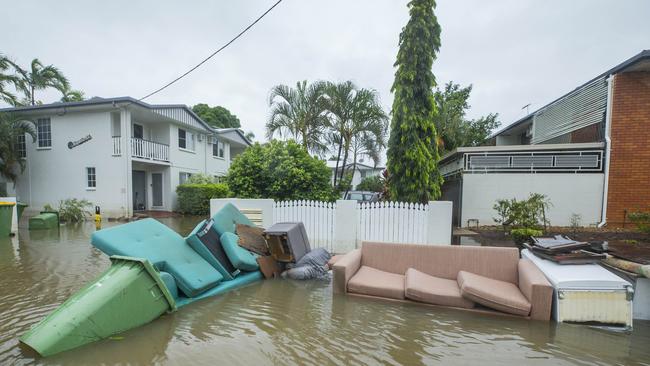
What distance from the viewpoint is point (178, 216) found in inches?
575

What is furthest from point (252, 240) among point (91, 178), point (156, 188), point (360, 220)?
point (156, 188)

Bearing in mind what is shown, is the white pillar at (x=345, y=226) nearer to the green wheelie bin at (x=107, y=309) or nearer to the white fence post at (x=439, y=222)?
the white fence post at (x=439, y=222)

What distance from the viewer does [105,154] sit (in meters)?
13.5

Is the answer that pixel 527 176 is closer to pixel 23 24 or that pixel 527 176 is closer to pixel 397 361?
pixel 397 361

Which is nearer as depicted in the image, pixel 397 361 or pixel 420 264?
pixel 397 361

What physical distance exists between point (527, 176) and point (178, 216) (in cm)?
1469

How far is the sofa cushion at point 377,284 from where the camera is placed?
3.95 m

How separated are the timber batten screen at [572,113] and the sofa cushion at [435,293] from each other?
8.90 metres

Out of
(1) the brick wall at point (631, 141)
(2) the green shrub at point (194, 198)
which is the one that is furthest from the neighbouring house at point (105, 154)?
(1) the brick wall at point (631, 141)

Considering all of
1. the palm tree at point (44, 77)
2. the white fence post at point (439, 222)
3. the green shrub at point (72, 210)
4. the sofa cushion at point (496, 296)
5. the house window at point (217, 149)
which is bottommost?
the green shrub at point (72, 210)

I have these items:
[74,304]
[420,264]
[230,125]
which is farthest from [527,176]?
[230,125]

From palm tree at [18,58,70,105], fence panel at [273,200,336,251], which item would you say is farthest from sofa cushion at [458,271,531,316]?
palm tree at [18,58,70,105]

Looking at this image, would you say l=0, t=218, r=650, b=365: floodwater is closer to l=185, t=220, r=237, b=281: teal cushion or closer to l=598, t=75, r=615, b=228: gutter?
l=185, t=220, r=237, b=281: teal cushion

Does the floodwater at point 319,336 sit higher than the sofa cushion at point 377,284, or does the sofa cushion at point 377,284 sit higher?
the sofa cushion at point 377,284
